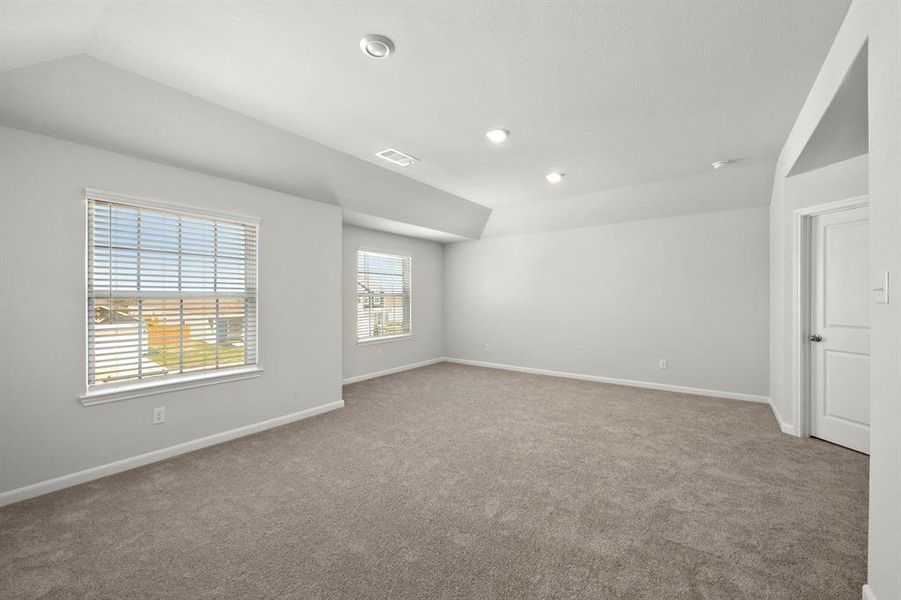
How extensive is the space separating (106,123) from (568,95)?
3181 mm

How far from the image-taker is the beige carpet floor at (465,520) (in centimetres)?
167

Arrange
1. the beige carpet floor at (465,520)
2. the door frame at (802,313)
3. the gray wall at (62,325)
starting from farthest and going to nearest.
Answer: the door frame at (802,313)
the gray wall at (62,325)
the beige carpet floor at (465,520)

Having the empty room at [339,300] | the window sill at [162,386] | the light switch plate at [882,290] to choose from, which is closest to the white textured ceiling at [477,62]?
the empty room at [339,300]

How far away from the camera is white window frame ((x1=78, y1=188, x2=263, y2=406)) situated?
2629mm

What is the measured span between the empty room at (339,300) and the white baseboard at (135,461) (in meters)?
0.02

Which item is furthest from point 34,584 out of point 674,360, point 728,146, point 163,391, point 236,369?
point 674,360

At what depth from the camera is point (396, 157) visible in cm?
357

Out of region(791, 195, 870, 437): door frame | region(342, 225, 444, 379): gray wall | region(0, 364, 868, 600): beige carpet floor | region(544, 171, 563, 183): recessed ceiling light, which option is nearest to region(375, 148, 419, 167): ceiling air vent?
region(544, 171, 563, 183): recessed ceiling light

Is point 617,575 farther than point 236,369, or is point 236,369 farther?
point 236,369

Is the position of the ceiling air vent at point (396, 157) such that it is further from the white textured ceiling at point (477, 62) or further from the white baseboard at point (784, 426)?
the white baseboard at point (784, 426)

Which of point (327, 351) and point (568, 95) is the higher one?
point (568, 95)

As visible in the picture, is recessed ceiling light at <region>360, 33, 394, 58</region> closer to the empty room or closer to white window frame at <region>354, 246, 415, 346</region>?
the empty room

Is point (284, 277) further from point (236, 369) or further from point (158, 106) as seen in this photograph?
point (158, 106)

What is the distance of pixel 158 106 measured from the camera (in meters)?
2.45
